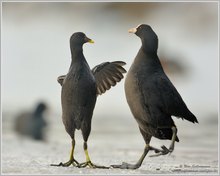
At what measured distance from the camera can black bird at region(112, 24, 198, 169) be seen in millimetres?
9453

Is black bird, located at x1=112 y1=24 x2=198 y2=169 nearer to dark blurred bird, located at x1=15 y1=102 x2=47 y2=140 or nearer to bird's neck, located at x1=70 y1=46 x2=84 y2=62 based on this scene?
bird's neck, located at x1=70 y1=46 x2=84 y2=62

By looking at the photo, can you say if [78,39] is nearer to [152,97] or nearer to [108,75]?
[108,75]

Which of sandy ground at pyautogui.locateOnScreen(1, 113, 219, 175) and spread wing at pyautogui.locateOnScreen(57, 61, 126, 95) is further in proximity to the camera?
spread wing at pyautogui.locateOnScreen(57, 61, 126, 95)

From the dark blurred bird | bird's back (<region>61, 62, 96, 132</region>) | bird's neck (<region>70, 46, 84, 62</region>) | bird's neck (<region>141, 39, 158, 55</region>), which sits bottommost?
the dark blurred bird

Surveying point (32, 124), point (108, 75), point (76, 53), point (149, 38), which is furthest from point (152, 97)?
point (32, 124)

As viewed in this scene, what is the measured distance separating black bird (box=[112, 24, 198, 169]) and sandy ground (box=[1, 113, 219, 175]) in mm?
594

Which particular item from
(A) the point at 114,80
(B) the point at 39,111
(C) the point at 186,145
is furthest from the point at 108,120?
(A) the point at 114,80

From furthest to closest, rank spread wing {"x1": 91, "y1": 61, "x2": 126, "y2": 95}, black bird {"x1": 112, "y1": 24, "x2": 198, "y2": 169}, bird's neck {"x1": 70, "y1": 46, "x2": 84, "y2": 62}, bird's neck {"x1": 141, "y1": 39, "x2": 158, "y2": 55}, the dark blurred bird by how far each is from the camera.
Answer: the dark blurred bird
spread wing {"x1": 91, "y1": 61, "x2": 126, "y2": 95}
bird's neck {"x1": 70, "y1": 46, "x2": 84, "y2": 62}
bird's neck {"x1": 141, "y1": 39, "x2": 158, "y2": 55}
black bird {"x1": 112, "y1": 24, "x2": 198, "y2": 169}

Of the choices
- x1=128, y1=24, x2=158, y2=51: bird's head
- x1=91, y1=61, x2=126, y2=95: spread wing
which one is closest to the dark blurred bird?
x1=91, y1=61, x2=126, y2=95: spread wing

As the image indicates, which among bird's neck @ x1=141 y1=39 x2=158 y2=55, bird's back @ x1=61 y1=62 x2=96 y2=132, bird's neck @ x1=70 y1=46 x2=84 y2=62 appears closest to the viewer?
bird's back @ x1=61 y1=62 x2=96 y2=132

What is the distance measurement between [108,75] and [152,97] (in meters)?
1.47

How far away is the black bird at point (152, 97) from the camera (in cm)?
945

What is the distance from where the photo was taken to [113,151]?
45.5 feet

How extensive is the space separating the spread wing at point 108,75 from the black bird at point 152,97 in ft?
3.40
